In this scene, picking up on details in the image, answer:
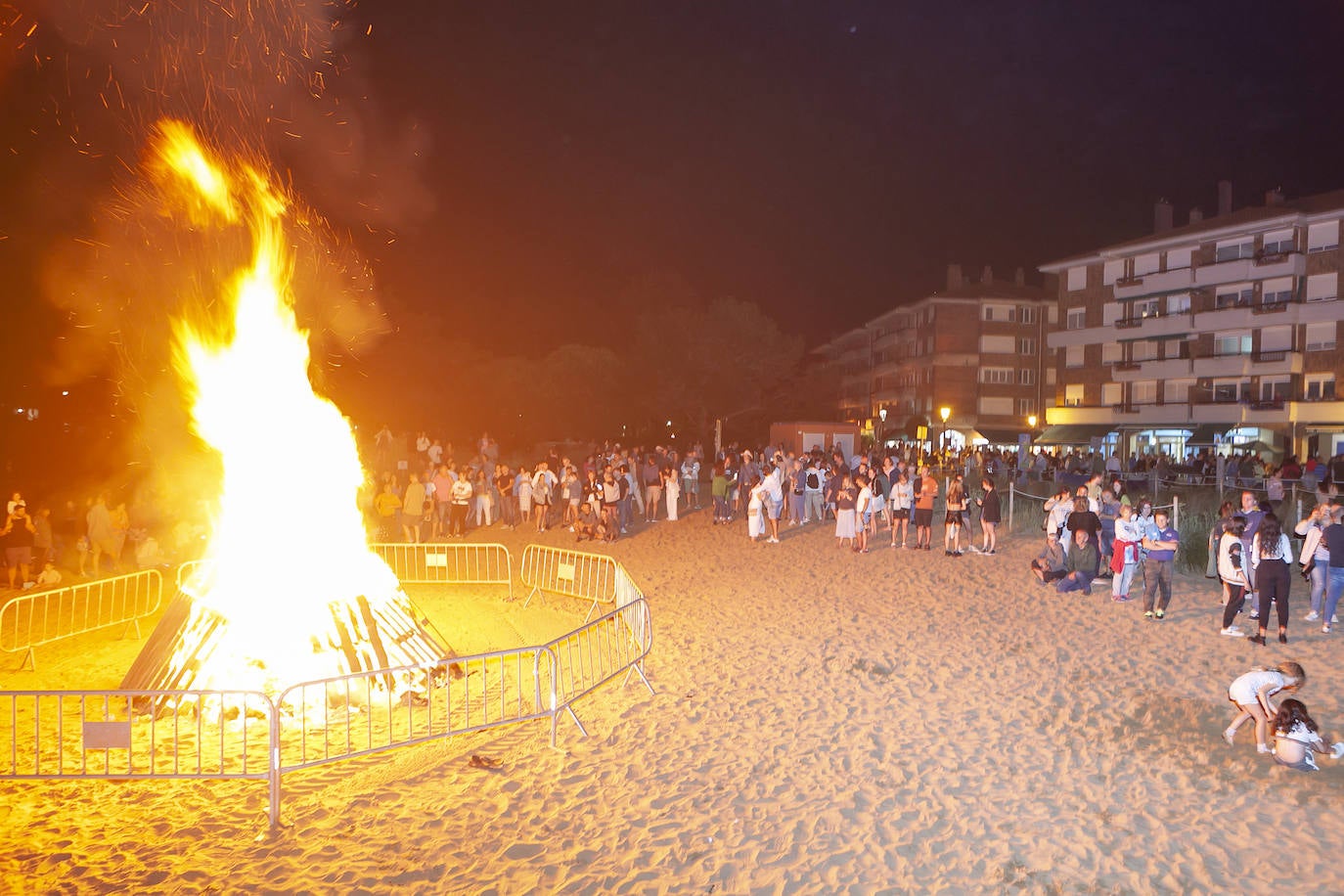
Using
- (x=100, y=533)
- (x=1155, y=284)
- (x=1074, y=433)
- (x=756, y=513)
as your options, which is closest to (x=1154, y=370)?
(x=1155, y=284)

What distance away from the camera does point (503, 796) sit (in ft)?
24.1

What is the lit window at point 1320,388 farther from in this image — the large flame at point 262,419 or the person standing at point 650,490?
the large flame at point 262,419

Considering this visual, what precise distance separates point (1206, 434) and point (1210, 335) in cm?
654

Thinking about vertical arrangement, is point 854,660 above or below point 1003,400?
below

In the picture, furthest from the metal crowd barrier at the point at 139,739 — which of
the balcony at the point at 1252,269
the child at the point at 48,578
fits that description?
the balcony at the point at 1252,269

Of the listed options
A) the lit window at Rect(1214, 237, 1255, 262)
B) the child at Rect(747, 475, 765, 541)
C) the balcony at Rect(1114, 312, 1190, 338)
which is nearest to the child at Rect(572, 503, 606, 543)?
the child at Rect(747, 475, 765, 541)

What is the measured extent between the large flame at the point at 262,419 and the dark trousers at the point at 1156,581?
36.7 feet

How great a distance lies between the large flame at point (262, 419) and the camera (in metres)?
11.6

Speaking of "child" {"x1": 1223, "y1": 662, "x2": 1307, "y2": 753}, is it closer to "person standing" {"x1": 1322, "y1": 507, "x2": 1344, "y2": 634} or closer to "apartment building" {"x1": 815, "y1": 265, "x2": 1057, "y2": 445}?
"person standing" {"x1": 1322, "y1": 507, "x2": 1344, "y2": 634}

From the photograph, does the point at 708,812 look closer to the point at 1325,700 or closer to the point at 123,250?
the point at 1325,700

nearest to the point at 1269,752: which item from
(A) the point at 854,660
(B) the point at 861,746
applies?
(B) the point at 861,746

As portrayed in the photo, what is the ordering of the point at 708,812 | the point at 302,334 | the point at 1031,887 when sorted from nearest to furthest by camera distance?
the point at 1031,887
the point at 708,812
the point at 302,334

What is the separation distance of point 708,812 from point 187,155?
36.2ft

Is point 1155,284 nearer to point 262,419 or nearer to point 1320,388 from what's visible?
point 1320,388
